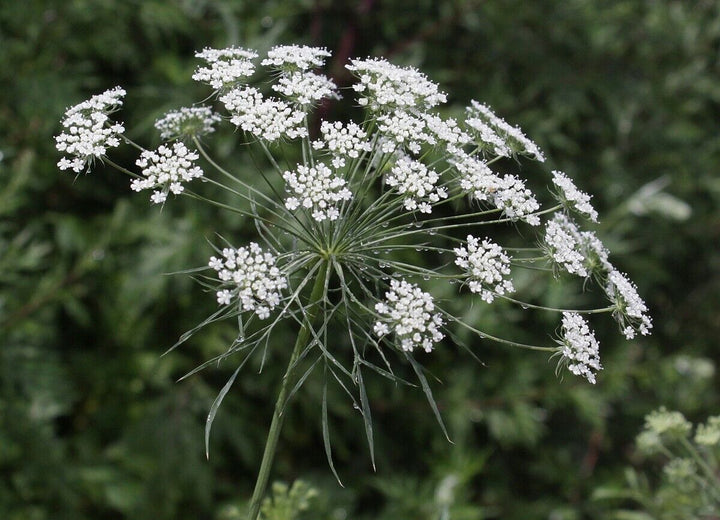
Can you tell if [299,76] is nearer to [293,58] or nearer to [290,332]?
[293,58]

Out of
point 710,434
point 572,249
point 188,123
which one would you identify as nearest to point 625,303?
point 572,249

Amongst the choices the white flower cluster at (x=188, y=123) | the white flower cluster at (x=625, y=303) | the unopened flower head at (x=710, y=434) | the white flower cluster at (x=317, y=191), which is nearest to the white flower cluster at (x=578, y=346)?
the white flower cluster at (x=625, y=303)

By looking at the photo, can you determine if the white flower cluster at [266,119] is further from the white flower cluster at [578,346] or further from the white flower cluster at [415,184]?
the white flower cluster at [578,346]

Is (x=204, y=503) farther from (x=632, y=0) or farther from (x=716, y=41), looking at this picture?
(x=716, y=41)

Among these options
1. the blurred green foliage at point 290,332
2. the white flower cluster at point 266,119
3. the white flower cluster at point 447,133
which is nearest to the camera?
the white flower cluster at point 266,119

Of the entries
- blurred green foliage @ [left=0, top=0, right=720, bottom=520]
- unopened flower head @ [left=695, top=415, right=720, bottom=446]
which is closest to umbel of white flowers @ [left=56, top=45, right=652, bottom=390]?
unopened flower head @ [left=695, top=415, right=720, bottom=446]
